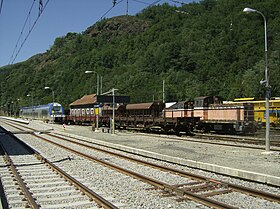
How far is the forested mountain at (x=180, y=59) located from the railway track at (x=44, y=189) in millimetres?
25035

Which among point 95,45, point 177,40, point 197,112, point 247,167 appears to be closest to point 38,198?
point 247,167

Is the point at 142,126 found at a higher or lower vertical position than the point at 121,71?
lower

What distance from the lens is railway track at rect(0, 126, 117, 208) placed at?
7.34m

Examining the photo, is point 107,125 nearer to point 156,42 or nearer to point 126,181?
point 126,181

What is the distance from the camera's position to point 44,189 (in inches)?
347

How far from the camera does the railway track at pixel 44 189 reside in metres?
7.34

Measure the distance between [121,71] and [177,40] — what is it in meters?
20.9

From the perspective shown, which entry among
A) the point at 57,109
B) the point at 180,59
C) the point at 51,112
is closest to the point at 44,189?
the point at 57,109

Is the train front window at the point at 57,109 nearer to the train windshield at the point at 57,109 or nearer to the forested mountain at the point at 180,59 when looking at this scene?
the train windshield at the point at 57,109

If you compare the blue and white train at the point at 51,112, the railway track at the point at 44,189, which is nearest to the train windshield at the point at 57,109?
the blue and white train at the point at 51,112

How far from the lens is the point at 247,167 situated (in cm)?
1095

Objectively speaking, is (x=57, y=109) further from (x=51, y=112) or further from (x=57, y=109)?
(x=51, y=112)

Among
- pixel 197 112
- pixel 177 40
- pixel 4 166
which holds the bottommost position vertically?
pixel 4 166

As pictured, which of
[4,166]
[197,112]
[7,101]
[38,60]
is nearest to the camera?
[4,166]
